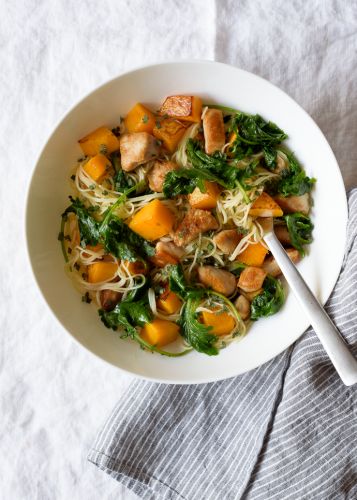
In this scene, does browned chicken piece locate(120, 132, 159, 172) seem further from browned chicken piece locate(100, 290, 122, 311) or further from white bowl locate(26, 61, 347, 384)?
browned chicken piece locate(100, 290, 122, 311)

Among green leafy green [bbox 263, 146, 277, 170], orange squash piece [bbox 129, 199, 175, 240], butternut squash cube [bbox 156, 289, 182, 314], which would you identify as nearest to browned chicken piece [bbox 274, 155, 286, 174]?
green leafy green [bbox 263, 146, 277, 170]

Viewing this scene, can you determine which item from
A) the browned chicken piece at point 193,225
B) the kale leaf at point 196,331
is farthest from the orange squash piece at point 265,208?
the kale leaf at point 196,331

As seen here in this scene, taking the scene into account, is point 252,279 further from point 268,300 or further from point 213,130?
point 213,130

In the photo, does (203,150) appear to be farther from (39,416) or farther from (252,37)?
(39,416)

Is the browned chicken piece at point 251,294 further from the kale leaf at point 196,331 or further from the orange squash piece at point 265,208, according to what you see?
the orange squash piece at point 265,208

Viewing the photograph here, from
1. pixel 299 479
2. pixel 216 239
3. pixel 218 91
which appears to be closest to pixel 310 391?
pixel 299 479
